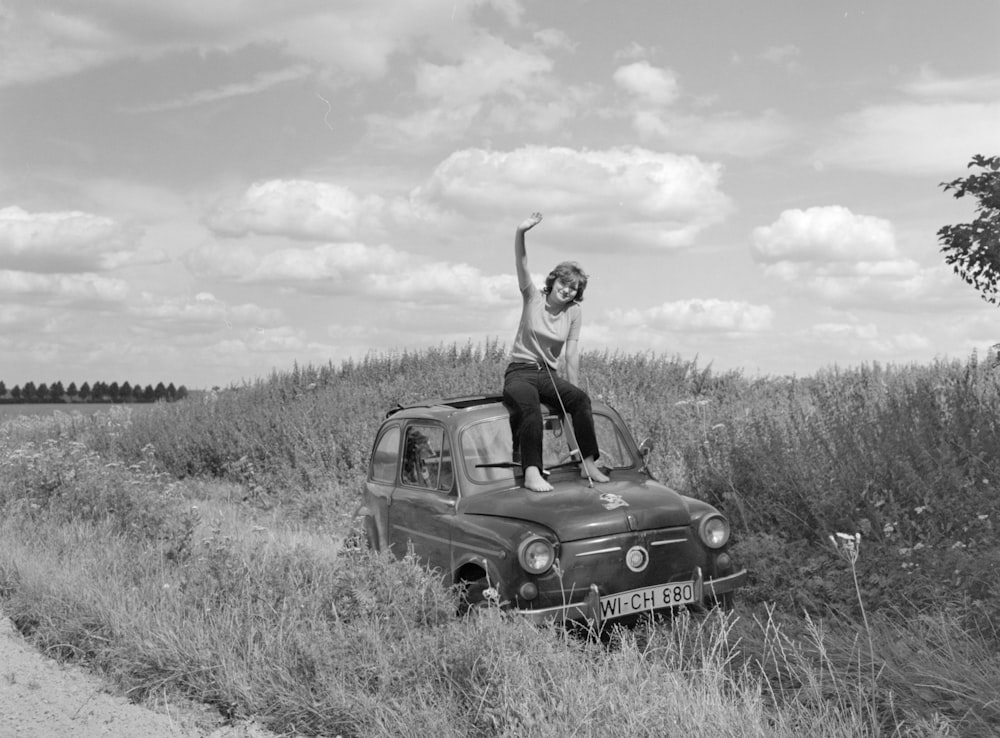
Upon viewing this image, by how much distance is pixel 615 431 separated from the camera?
7809 millimetres

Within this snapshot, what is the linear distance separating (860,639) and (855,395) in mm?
10279

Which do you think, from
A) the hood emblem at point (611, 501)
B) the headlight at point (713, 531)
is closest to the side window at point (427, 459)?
the hood emblem at point (611, 501)

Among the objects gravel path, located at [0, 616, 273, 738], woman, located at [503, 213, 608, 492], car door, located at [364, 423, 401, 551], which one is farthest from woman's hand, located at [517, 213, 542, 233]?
gravel path, located at [0, 616, 273, 738]

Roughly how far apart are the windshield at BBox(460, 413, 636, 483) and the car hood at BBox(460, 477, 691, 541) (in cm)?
24

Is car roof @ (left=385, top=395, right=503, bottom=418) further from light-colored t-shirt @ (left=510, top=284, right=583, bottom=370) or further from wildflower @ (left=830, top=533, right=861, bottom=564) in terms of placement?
wildflower @ (left=830, top=533, right=861, bottom=564)

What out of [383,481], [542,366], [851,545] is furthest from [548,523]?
[383,481]

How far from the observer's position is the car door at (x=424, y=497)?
7121 millimetres

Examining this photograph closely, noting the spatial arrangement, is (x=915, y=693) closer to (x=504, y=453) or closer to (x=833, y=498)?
(x=504, y=453)

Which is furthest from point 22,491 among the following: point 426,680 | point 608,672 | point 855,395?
point 855,395

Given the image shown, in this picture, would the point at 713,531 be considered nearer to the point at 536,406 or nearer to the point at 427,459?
the point at 536,406

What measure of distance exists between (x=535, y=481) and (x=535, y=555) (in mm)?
937

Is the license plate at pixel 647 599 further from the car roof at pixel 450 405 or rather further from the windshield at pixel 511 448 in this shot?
the car roof at pixel 450 405

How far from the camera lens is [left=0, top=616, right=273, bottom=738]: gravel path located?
5.58 metres

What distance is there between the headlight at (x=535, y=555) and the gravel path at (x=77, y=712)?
1.71m
